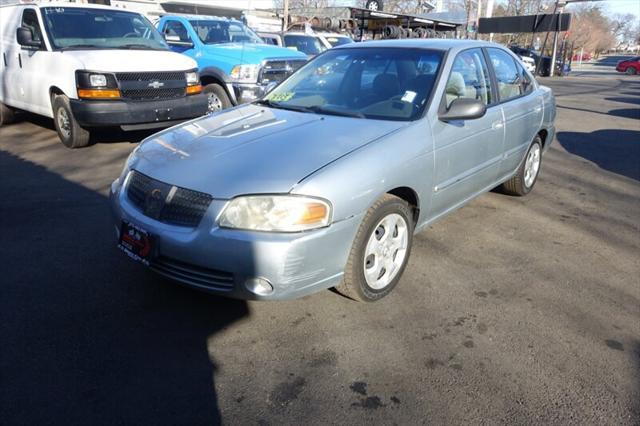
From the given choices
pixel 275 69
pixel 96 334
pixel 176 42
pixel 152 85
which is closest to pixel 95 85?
pixel 152 85

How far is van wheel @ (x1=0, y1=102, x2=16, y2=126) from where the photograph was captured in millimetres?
8756

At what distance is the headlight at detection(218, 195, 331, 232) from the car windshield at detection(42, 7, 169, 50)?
576 cm

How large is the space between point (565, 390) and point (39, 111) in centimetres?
796

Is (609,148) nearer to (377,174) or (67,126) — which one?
(377,174)

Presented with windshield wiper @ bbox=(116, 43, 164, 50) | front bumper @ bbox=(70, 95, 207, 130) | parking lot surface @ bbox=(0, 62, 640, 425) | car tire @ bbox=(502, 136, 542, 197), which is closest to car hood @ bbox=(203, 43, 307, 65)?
windshield wiper @ bbox=(116, 43, 164, 50)

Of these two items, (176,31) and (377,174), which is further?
(176,31)

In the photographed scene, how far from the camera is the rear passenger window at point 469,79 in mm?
3836

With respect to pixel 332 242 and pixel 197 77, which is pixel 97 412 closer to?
pixel 332 242

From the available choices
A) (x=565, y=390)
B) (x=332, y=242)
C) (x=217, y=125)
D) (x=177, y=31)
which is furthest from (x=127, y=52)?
(x=565, y=390)

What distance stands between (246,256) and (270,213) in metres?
0.26

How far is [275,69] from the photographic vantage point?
29.4 ft

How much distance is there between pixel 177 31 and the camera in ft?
32.1

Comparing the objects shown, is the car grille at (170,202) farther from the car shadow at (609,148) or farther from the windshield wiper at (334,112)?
the car shadow at (609,148)

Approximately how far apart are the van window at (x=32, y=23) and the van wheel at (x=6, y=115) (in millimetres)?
1981
